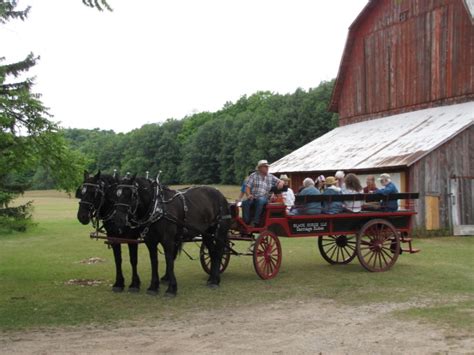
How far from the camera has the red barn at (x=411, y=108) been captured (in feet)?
61.3

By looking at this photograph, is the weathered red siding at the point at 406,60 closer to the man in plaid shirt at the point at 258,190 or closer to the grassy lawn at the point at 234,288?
the grassy lawn at the point at 234,288

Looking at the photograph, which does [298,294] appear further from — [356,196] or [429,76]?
[429,76]

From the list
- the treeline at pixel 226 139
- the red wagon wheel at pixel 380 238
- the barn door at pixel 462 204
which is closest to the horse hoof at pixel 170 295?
the red wagon wheel at pixel 380 238

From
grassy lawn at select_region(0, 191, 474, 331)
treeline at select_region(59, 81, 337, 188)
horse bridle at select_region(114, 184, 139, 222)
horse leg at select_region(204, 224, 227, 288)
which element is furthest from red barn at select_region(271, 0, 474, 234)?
treeline at select_region(59, 81, 337, 188)

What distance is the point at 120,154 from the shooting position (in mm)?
110000

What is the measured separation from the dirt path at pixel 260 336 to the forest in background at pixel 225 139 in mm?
29832

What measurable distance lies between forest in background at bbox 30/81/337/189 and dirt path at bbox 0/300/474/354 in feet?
97.9

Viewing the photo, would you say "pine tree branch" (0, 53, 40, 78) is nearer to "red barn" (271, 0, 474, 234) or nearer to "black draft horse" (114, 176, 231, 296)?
"black draft horse" (114, 176, 231, 296)

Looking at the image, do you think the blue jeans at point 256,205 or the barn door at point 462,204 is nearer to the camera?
the blue jeans at point 256,205

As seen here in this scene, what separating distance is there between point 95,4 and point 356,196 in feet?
20.8

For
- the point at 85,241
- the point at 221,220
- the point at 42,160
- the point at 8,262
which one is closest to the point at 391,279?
the point at 221,220

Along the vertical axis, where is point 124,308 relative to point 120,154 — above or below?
below

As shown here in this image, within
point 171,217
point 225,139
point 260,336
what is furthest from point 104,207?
point 225,139

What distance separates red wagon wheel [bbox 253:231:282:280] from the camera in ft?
33.9
